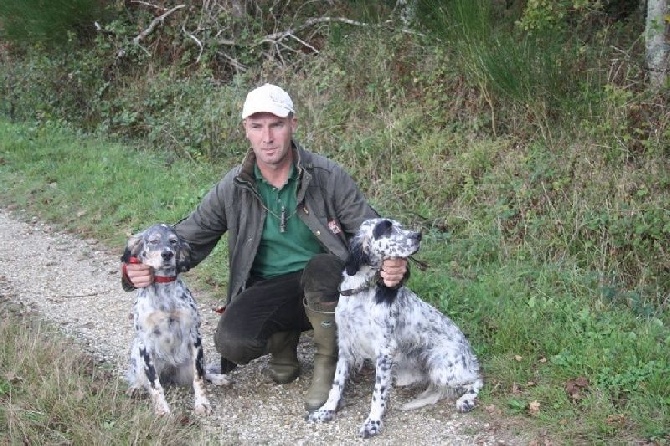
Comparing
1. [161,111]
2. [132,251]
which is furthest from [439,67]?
[132,251]

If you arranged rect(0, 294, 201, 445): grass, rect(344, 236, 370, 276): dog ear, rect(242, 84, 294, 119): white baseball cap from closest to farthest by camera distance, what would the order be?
rect(0, 294, 201, 445): grass
rect(344, 236, 370, 276): dog ear
rect(242, 84, 294, 119): white baseball cap

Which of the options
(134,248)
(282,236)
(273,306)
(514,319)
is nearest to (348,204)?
(282,236)

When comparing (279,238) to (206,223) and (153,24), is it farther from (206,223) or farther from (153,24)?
(153,24)

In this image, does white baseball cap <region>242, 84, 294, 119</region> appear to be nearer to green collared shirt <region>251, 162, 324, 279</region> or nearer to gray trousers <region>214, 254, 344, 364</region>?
green collared shirt <region>251, 162, 324, 279</region>

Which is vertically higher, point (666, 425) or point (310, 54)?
point (310, 54)

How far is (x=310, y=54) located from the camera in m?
9.62

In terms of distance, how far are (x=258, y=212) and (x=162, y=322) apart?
2.52 ft

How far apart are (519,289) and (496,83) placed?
2533 mm

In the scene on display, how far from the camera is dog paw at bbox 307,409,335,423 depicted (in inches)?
159

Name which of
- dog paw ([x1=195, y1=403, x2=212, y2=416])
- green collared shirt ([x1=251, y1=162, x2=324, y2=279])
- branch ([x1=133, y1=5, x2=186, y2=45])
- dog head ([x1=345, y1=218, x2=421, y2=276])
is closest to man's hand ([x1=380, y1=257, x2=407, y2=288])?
dog head ([x1=345, y1=218, x2=421, y2=276])

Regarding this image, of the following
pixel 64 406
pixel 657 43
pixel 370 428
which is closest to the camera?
pixel 64 406

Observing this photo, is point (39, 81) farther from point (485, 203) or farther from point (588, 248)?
point (588, 248)

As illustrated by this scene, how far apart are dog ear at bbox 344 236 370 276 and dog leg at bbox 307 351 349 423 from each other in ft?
1.58

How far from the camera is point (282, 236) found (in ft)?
14.3
